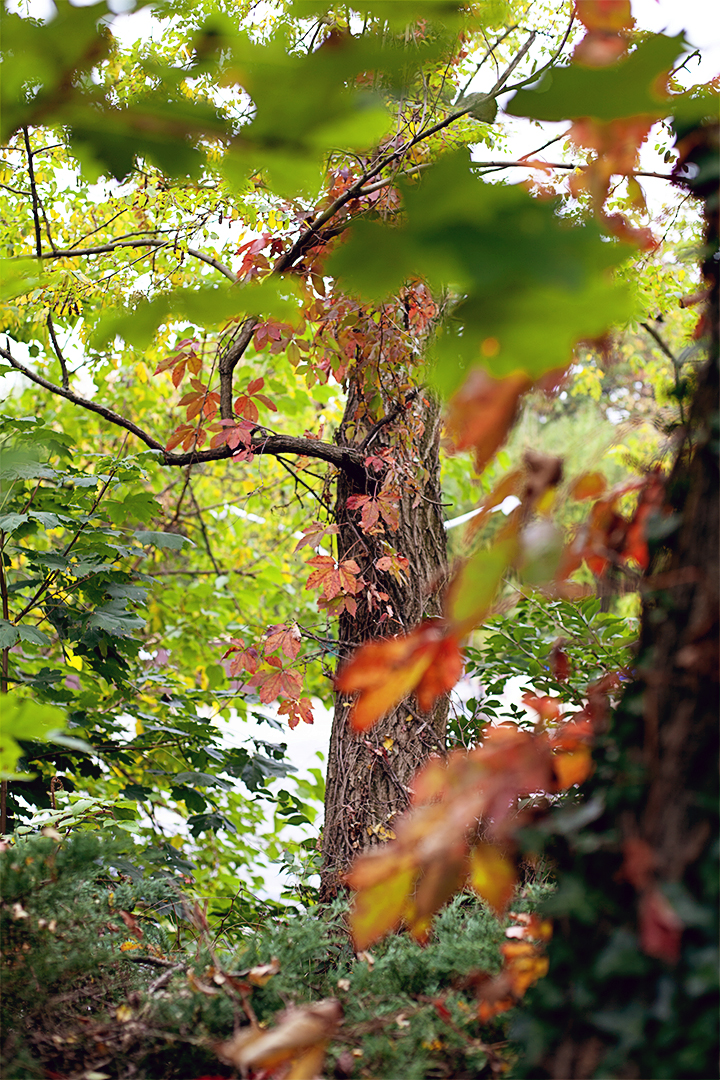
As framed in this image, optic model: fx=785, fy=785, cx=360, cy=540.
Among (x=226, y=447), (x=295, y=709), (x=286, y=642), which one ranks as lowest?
(x=295, y=709)

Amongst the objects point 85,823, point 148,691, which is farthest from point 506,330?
point 148,691

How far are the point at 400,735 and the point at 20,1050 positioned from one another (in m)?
1.49

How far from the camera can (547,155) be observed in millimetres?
2502

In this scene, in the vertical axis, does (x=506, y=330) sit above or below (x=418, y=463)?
below

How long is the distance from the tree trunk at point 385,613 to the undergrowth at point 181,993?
0.87 meters

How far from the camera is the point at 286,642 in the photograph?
90.5 inches

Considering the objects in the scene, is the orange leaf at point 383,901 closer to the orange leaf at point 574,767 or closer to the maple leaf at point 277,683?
the orange leaf at point 574,767

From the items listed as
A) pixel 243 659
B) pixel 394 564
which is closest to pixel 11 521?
pixel 243 659

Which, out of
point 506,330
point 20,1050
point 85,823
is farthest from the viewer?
point 85,823

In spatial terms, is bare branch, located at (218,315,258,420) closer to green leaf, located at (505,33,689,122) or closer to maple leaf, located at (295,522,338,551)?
maple leaf, located at (295,522,338,551)

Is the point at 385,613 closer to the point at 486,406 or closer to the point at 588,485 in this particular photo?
the point at 588,485

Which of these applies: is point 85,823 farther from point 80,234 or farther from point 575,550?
point 80,234

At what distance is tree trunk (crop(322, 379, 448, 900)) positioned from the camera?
227cm

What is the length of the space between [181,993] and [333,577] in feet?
4.25
